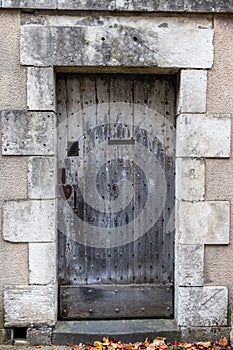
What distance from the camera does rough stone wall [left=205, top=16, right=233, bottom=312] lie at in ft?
11.8

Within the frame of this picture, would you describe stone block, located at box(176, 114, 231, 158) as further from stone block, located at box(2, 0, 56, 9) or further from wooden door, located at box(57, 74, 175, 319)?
stone block, located at box(2, 0, 56, 9)

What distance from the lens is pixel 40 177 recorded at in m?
3.58

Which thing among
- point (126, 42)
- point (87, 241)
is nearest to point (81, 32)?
point (126, 42)

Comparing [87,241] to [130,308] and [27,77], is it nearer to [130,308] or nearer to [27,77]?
[130,308]

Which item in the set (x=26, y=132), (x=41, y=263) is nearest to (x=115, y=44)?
(x=26, y=132)

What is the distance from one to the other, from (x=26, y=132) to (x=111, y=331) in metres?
1.90

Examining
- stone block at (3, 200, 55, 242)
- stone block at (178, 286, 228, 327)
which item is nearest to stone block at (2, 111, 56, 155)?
stone block at (3, 200, 55, 242)

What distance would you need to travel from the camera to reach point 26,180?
358 centimetres

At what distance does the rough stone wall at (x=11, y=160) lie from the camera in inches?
138

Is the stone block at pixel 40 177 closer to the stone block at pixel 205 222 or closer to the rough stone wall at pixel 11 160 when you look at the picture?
the rough stone wall at pixel 11 160

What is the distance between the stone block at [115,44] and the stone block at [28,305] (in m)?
1.95

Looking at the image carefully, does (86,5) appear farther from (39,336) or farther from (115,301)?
(39,336)

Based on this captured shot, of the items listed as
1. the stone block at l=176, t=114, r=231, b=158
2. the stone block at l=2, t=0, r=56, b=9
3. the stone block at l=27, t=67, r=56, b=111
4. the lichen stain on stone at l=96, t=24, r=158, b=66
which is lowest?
the stone block at l=176, t=114, r=231, b=158

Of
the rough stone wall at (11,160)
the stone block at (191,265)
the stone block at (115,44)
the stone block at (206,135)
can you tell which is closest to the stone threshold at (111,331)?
the stone block at (191,265)
